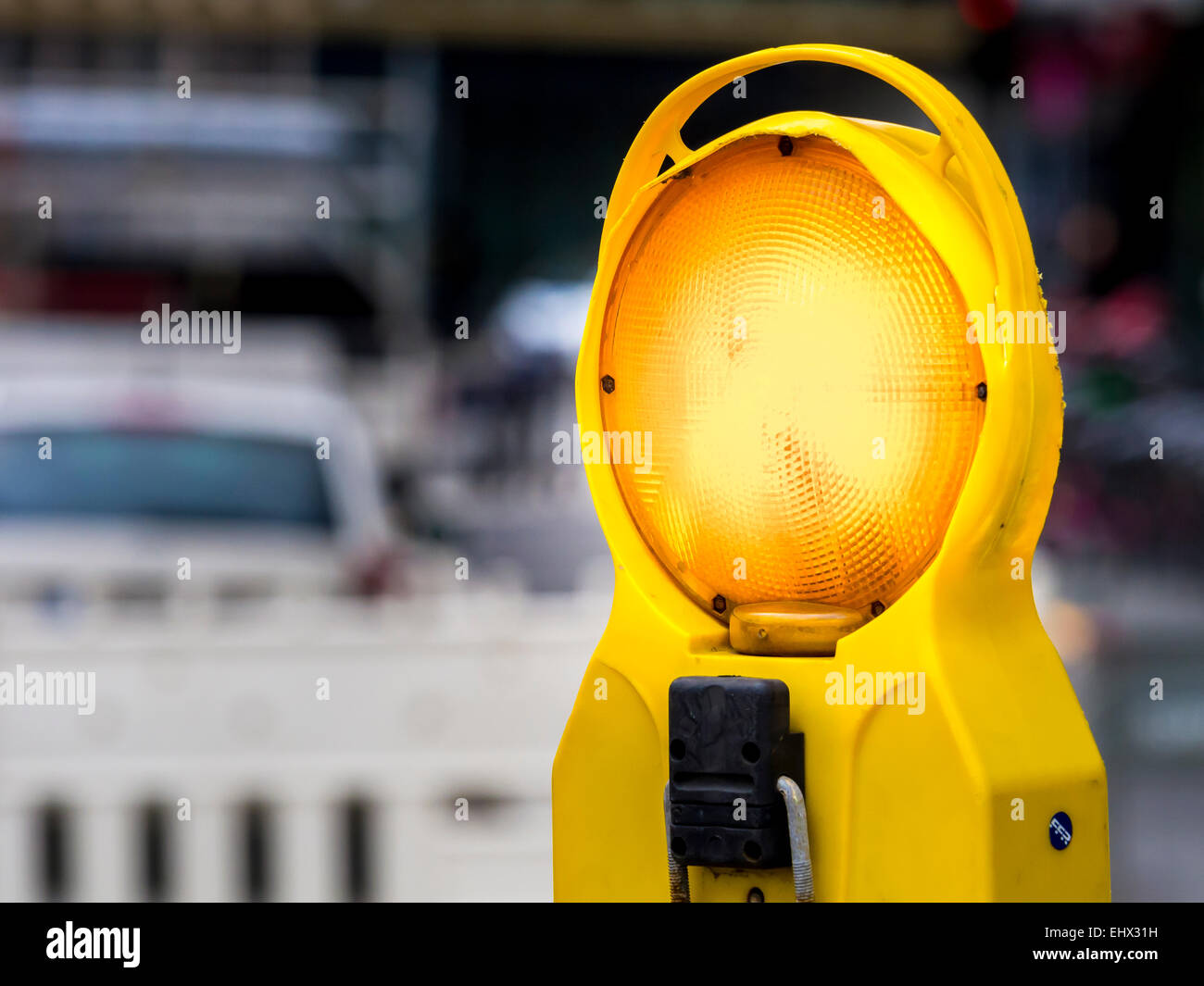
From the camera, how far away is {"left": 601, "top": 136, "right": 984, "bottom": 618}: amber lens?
126 cm

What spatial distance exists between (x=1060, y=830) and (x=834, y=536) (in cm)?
29

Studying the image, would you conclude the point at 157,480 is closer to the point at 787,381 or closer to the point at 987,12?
the point at 787,381

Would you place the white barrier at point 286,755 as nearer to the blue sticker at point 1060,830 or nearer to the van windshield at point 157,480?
the van windshield at point 157,480

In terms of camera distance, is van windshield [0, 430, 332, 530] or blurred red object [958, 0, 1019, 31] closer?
van windshield [0, 430, 332, 530]

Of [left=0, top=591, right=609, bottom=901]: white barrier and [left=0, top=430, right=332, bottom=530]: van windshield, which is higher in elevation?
[left=0, top=430, right=332, bottom=530]: van windshield

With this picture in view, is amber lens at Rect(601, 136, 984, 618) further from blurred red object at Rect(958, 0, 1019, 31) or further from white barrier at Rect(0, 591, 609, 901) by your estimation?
blurred red object at Rect(958, 0, 1019, 31)

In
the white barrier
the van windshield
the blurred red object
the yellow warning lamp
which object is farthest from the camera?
the blurred red object

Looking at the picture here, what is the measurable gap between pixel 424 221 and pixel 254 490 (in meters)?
12.7

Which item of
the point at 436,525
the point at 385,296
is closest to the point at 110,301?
the point at 385,296

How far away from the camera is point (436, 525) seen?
40.0 feet

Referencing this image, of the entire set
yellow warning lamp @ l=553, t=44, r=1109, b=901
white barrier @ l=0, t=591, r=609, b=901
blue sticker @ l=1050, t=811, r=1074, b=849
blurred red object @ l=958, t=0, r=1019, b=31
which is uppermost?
blurred red object @ l=958, t=0, r=1019, b=31

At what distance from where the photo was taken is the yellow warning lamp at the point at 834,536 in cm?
121

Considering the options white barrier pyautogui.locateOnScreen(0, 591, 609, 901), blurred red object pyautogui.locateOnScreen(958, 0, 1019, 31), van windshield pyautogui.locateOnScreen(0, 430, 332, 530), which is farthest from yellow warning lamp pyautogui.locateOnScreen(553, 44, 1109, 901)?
blurred red object pyautogui.locateOnScreen(958, 0, 1019, 31)

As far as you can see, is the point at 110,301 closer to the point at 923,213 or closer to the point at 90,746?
the point at 90,746
